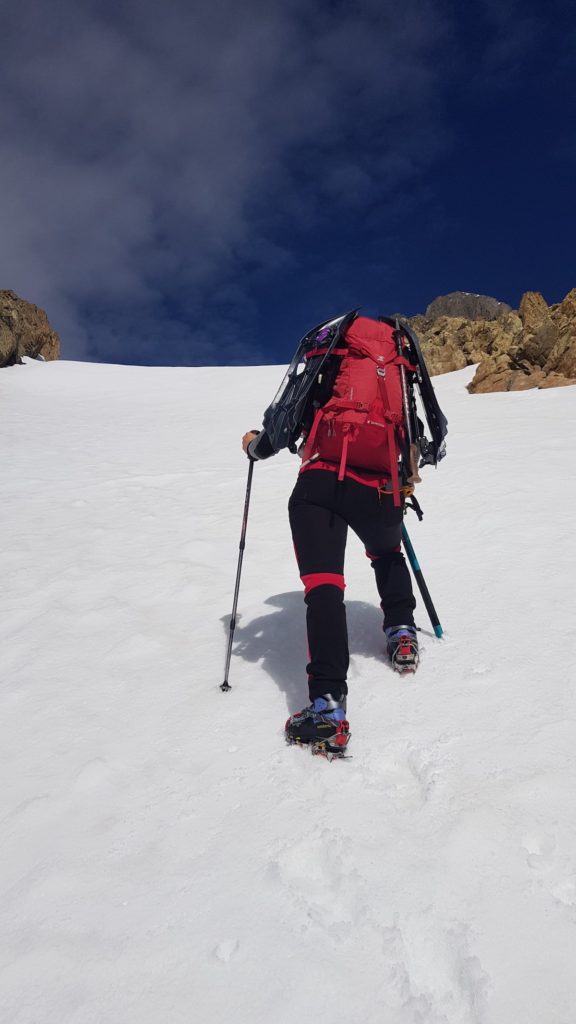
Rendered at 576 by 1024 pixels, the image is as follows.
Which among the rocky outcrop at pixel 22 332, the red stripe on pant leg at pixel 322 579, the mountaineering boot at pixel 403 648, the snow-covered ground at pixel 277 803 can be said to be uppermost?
the rocky outcrop at pixel 22 332

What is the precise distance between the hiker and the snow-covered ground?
1.52ft

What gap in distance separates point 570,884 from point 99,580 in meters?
4.32

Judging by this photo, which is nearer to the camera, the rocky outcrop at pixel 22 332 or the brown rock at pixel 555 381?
the brown rock at pixel 555 381

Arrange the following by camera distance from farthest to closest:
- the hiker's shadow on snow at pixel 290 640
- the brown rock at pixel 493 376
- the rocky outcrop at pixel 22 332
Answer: the rocky outcrop at pixel 22 332, the brown rock at pixel 493 376, the hiker's shadow on snow at pixel 290 640

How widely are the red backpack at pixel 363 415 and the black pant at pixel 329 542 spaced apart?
119mm

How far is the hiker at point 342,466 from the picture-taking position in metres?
2.74

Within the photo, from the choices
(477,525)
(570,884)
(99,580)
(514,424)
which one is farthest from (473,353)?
(570,884)

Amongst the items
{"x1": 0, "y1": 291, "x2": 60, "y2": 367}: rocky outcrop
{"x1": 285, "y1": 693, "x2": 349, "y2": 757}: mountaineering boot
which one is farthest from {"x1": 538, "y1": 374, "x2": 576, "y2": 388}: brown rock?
{"x1": 0, "y1": 291, "x2": 60, "y2": 367}: rocky outcrop

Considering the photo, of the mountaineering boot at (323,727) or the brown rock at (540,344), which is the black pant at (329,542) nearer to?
the mountaineering boot at (323,727)

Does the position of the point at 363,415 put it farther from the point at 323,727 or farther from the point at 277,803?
the point at 277,803

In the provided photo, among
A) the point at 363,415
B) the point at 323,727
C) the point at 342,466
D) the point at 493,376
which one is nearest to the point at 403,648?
the point at 323,727

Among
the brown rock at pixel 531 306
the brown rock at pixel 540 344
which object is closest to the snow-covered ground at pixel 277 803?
the brown rock at pixel 540 344

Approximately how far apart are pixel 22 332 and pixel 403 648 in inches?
1448

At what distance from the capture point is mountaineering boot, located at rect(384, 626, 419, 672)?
3080 millimetres
